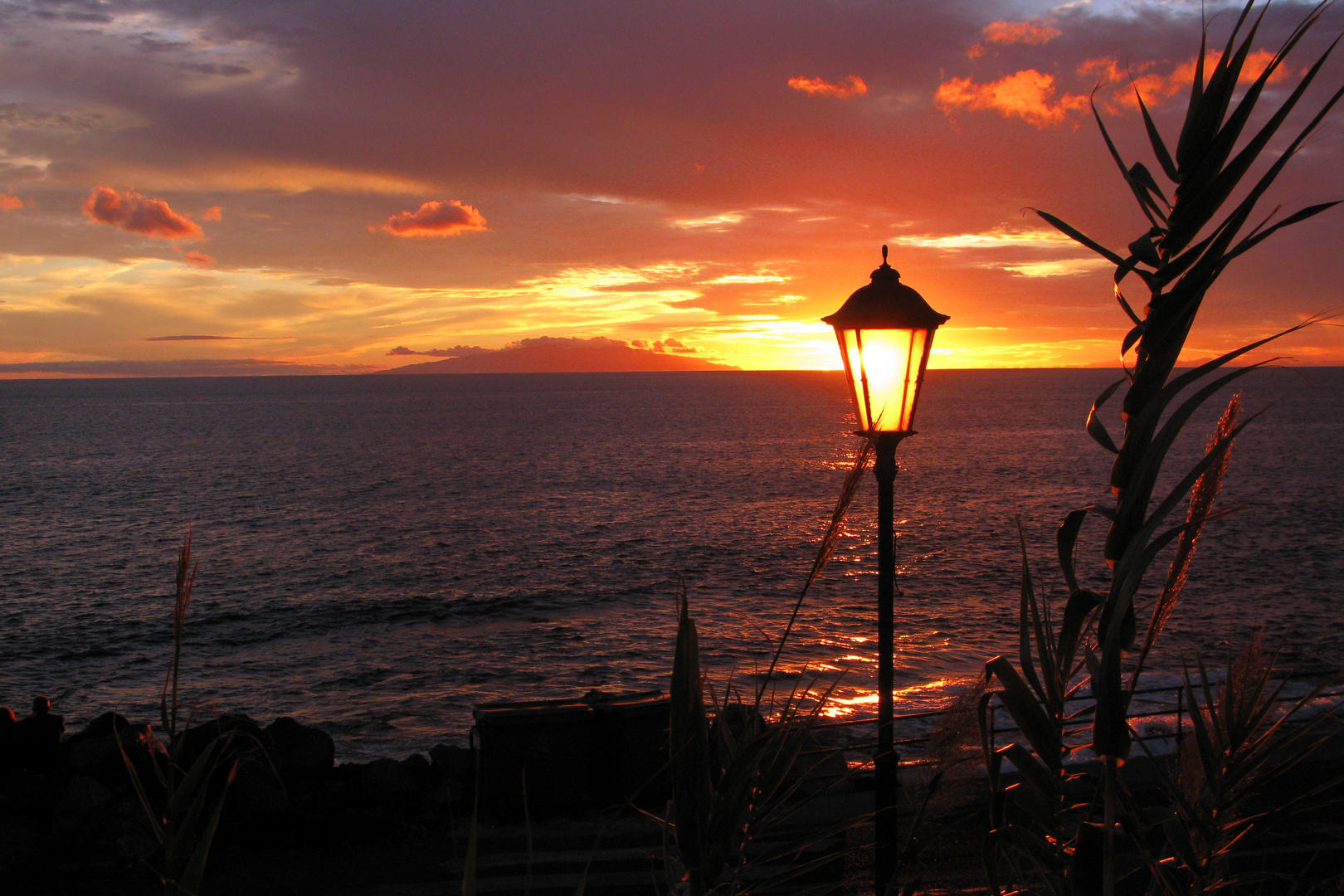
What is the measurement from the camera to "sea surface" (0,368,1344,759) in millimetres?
24234

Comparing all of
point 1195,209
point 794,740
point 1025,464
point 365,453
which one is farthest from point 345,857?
point 365,453

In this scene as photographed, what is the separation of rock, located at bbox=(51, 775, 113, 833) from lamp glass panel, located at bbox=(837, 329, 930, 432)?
924cm

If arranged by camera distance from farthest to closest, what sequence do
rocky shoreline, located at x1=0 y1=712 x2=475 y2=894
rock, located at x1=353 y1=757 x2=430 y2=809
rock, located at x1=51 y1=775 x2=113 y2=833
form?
rock, located at x1=353 y1=757 x2=430 y2=809, rock, located at x1=51 y1=775 x2=113 y2=833, rocky shoreline, located at x1=0 y1=712 x2=475 y2=894

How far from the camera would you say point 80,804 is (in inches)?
362

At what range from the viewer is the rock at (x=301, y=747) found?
1055cm

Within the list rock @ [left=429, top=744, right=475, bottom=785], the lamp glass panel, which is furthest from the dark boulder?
the lamp glass panel

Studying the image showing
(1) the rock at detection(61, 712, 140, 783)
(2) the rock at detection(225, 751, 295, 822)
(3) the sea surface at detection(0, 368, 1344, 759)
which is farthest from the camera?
(3) the sea surface at detection(0, 368, 1344, 759)

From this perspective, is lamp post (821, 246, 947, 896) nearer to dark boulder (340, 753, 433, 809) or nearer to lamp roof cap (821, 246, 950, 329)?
lamp roof cap (821, 246, 950, 329)

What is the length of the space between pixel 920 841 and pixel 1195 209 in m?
2.38

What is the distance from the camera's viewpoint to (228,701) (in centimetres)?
2319

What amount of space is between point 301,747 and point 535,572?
2762 centimetres

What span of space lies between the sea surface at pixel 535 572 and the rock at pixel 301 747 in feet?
18.3

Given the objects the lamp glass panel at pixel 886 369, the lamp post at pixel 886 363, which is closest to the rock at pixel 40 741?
the lamp post at pixel 886 363

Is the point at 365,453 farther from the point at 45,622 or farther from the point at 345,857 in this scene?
the point at 345,857
